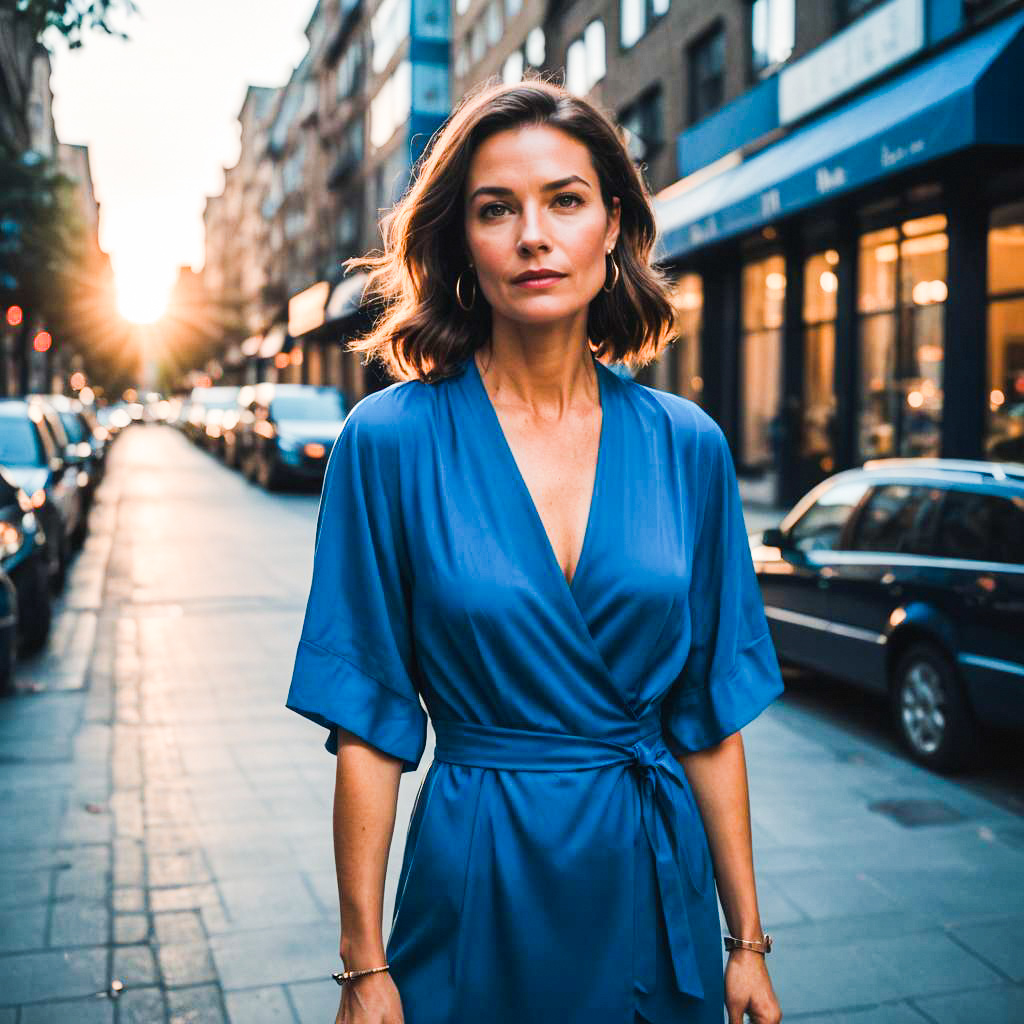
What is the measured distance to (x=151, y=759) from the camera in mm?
6516

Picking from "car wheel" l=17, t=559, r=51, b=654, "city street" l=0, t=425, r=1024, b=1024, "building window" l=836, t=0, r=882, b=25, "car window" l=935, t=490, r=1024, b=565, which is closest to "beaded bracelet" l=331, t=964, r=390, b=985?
"city street" l=0, t=425, r=1024, b=1024

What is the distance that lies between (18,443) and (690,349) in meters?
15.3

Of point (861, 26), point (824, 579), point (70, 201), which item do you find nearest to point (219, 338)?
point (70, 201)

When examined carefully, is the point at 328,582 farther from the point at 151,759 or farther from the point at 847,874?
the point at 151,759

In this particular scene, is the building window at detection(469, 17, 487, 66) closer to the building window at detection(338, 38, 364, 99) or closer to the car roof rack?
the building window at detection(338, 38, 364, 99)

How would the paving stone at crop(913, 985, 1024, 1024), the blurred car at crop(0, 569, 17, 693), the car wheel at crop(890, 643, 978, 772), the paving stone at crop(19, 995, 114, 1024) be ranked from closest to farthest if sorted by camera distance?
the paving stone at crop(19, 995, 114, 1024) → the paving stone at crop(913, 985, 1024, 1024) → the car wheel at crop(890, 643, 978, 772) → the blurred car at crop(0, 569, 17, 693)

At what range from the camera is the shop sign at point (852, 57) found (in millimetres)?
14812

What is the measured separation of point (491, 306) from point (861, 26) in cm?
1548

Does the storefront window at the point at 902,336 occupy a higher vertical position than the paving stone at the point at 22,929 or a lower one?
higher

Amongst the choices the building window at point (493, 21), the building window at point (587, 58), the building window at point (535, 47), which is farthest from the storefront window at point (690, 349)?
the building window at point (493, 21)

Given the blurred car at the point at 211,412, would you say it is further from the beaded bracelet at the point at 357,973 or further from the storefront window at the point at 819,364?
the beaded bracelet at the point at 357,973

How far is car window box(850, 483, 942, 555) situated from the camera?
7.11 m

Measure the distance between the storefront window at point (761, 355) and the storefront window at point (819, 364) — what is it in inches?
33.2

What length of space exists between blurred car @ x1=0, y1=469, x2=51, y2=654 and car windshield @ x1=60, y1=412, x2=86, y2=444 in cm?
924
